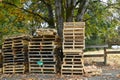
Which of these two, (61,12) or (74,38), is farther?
(61,12)

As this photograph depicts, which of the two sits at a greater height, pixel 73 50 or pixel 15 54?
pixel 73 50

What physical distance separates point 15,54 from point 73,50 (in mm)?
2938

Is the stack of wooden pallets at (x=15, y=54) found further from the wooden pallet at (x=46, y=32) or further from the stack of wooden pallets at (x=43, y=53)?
the wooden pallet at (x=46, y=32)

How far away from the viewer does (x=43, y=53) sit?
48.2 ft

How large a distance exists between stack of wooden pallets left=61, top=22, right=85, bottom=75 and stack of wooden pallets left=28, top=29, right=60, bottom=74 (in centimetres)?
59

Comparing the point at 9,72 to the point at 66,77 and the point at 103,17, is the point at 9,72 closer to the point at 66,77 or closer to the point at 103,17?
the point at 66,77

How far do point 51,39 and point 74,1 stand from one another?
12.9 feet

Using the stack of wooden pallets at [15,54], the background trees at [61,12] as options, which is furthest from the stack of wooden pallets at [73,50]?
the background trees at [61,12]

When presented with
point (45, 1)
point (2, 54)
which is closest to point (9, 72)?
point (2, 54)

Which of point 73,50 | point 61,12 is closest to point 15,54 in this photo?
point 73,50

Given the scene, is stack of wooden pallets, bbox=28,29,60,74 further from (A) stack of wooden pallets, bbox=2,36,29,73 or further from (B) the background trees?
(B) the background trees

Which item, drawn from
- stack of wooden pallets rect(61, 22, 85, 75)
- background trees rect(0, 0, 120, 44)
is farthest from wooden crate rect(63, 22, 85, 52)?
background trees rect(0, 0, 120, 44)

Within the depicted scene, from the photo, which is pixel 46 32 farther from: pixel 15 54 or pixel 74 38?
pixel 15 54

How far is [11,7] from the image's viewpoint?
20.0 meters
